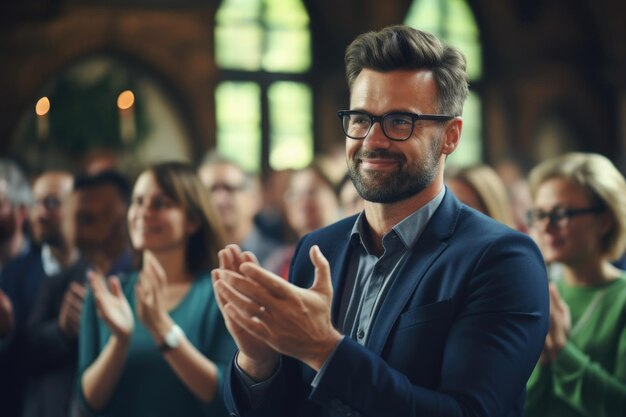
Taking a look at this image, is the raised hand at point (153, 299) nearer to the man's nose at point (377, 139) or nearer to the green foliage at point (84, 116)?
the man's nose at point (377, 139)

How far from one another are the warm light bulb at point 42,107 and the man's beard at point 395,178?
950 cm

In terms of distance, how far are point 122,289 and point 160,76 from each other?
9.15 m

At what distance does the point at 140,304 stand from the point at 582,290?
1581mm

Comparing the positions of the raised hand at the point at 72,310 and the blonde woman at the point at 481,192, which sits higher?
the blonde woman at the point at 481,192

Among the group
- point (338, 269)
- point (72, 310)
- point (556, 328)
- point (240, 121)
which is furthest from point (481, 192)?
point (240, 121)

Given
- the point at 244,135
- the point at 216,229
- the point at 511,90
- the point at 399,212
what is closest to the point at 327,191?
the point at 216,229

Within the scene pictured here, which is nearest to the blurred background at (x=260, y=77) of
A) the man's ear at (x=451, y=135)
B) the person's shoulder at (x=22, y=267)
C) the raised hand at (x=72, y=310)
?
the person's shoulder at (x=22, y=267)

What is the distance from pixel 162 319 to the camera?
3.53m

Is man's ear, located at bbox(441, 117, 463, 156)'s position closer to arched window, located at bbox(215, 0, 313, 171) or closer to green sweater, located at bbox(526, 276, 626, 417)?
green sweater, located at bbox(526, 276, 626, 417)

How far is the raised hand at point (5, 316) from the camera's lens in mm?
4348

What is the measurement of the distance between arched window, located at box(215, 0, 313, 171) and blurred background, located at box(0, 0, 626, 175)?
0.06ft

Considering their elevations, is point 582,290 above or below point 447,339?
below

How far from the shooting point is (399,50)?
84.6 inches

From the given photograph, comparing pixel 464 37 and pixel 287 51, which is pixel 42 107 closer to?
pixel 287 51
